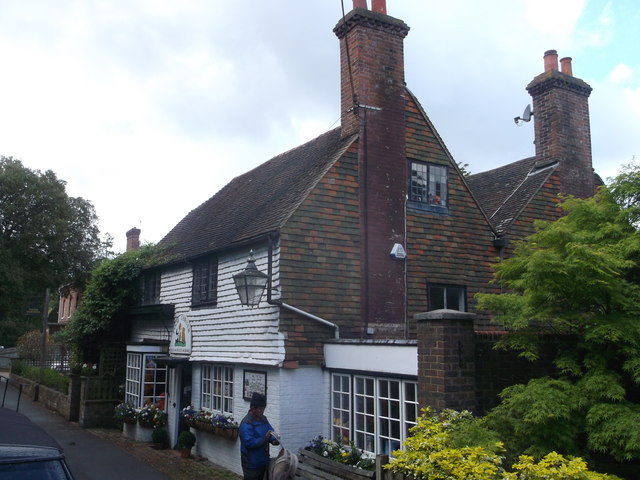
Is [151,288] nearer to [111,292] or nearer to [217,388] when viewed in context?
[111,292]

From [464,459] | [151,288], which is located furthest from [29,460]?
[151,288]

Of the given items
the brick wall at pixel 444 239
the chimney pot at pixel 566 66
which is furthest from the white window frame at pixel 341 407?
the chimney pot at pixel 566 66

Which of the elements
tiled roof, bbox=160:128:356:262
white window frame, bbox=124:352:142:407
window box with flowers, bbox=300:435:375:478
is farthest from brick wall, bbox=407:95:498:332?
white window frame, bbox=124:352:142:407

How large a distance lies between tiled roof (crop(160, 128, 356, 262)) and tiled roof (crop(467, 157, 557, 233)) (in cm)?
503

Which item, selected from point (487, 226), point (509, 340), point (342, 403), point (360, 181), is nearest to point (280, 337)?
point (342, 403)

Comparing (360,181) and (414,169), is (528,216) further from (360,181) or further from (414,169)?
(360,181)

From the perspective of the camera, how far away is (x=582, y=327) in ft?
26.8

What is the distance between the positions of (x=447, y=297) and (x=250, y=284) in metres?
5.00

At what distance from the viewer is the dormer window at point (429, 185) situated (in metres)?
13.8

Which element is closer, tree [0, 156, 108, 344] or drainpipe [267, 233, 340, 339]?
drainpipe [267, 233, 340, 339]

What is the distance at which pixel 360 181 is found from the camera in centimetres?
1303

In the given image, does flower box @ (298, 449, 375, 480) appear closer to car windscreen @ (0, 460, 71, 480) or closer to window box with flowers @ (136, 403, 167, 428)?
car windscreen @ (0, 460, 71, 480)

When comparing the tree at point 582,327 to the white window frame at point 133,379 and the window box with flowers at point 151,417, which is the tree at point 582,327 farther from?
the white window frame at point 133,379

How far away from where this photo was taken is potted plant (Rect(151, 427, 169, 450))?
52.1 feet
